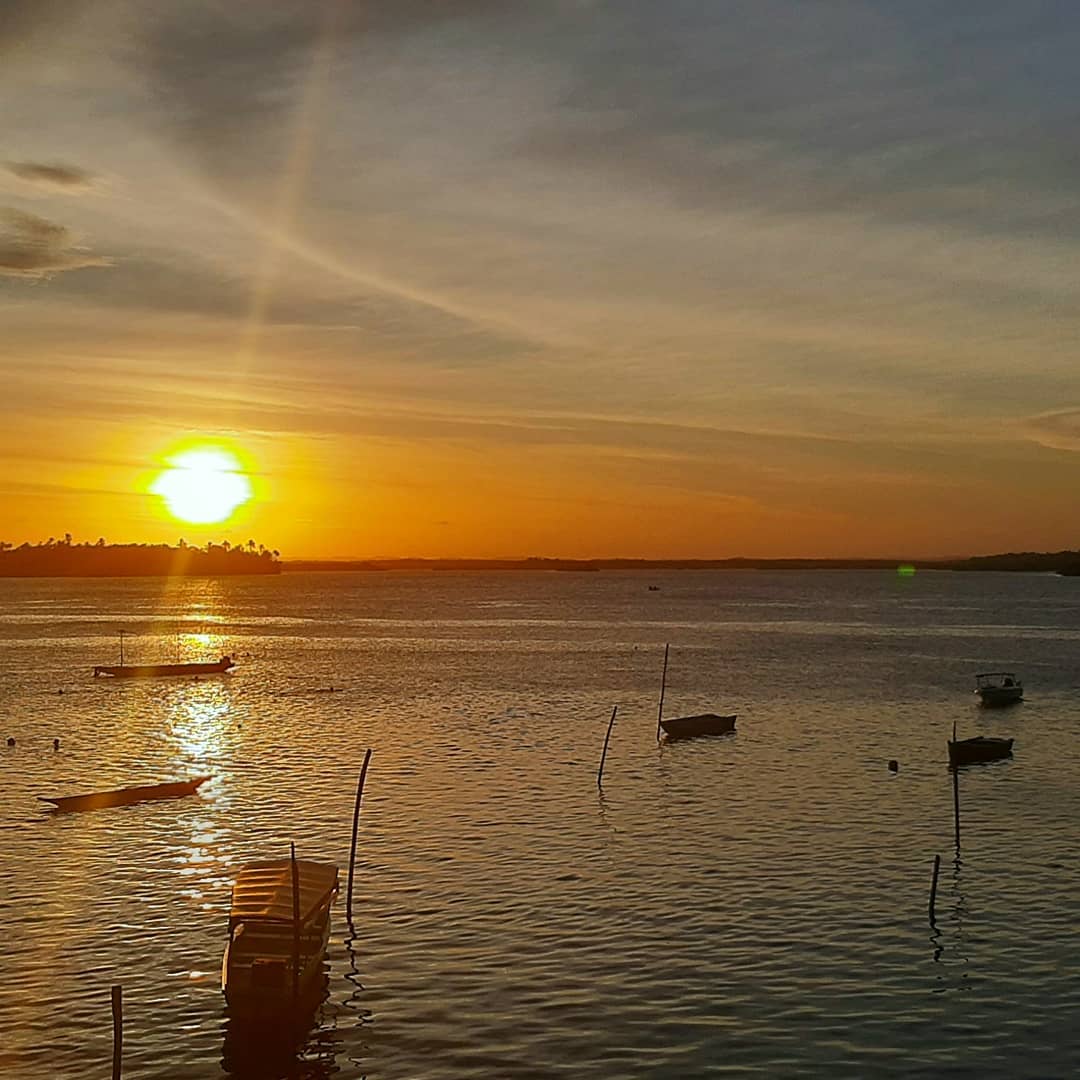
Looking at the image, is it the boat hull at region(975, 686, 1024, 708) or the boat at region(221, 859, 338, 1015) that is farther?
the boat hull at region(975, 686, 1024, 708)

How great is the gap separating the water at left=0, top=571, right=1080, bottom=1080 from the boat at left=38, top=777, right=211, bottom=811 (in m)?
1.07

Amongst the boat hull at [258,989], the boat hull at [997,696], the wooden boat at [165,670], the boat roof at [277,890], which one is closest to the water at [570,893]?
the boat hull at [258,989]

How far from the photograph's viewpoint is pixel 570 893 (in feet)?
140

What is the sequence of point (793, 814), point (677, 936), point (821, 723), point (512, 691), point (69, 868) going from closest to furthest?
point (677, 936) < point (69, 868) < point (793, 814) < point (821, 723) < point (512, 691)

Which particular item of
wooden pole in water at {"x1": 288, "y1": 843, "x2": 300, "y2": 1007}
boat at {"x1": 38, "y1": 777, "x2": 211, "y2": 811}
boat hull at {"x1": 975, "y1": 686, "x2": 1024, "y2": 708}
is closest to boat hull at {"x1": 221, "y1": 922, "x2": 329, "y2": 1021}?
wooden pole in water at {"x1": 288, "y1": 843, "x2": 300, "y2": 1007}

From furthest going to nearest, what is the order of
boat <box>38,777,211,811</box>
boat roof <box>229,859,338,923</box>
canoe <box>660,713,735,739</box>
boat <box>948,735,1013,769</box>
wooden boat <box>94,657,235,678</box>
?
wooden boat <box>94,657,235,678</box> → canoe <box>660,713,735,739</box> → boat <box>948,735,1013,769</box> → boat <box>38,777,211,811</box> → boat roof <box>229,859,338,923</box>

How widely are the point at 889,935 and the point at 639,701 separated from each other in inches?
2507

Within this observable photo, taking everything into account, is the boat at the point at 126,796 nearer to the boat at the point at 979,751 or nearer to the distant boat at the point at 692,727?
the distant boat at the point at 692,727

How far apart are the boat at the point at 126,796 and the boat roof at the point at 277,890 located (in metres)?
22.5

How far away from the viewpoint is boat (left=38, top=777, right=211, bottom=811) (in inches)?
2245

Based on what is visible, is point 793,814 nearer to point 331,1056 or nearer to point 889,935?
point 889,935

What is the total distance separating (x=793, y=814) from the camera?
182 ft

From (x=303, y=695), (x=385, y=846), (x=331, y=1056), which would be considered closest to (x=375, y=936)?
(x=331, y=1056)

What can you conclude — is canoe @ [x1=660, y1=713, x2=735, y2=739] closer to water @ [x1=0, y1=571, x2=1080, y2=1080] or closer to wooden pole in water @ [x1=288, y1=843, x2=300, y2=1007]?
water @ [x1=0, y1=571, x2=1080, y2=1080]
